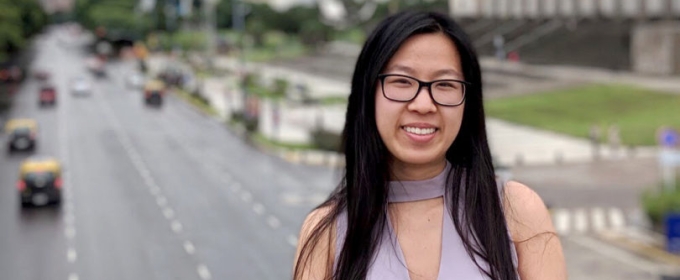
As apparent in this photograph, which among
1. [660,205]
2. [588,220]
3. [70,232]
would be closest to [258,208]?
[70,232]

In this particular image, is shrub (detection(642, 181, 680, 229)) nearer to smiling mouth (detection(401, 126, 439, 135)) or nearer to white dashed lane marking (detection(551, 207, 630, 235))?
white dashed lane marking (detection(551, 207, 630, 235))

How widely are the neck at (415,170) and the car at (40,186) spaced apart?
39751mm

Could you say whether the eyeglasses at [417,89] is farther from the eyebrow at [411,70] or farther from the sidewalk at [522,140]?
the sidewalk at [522,140]

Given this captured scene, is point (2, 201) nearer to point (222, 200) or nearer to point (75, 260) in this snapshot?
point (222, 200)

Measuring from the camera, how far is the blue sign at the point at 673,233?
31.2m

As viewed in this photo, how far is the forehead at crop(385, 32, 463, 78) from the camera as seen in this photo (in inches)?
167

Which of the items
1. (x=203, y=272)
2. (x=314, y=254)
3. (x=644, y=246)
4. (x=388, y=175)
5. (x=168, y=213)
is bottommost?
(x=168, y=213)

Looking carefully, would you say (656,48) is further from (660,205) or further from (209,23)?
(209,23)

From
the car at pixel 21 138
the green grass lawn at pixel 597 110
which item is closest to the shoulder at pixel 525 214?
the green grass lawn at pixel 597 110

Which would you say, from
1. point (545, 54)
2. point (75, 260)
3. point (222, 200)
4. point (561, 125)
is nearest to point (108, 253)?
point (75, 260)

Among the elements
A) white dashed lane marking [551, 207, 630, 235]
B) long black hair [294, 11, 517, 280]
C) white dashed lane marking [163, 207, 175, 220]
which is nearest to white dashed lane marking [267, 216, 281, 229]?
white dashed lane marking [163, 207, 175, 220]

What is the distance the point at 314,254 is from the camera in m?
4.29

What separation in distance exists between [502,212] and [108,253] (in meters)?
31.1

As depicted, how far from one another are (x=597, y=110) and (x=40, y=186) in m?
34.2
